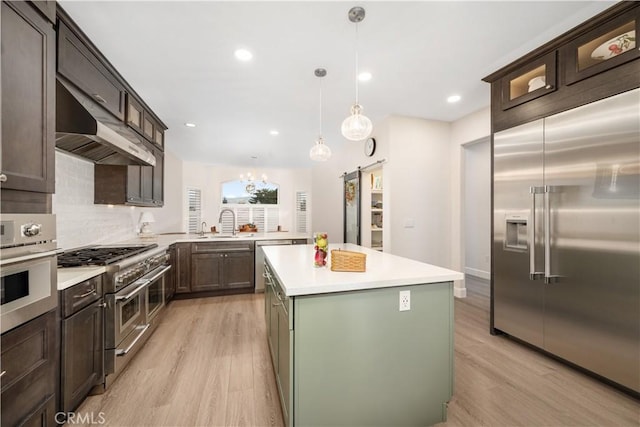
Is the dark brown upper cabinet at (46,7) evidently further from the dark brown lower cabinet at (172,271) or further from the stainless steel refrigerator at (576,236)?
the stainless steel refrigerator at (576,236)

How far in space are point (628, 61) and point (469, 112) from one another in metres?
1.99

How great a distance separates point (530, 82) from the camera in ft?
8.18

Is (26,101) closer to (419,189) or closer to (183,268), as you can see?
(183,268)

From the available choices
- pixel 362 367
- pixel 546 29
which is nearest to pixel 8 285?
pixel 362 367

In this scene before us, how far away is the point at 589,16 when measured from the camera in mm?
2000

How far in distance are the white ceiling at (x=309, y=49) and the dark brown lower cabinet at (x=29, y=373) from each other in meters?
2.03

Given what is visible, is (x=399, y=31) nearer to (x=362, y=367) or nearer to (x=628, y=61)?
(x=628, y=61)

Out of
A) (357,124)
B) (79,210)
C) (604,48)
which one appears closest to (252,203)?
(79,210)

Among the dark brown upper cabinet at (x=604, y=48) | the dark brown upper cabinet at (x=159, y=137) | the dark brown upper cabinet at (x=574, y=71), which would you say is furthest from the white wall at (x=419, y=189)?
the dark brown upper cabinet at (x=159, y=137)

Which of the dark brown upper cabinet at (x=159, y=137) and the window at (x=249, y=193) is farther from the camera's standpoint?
the window at (x=249, y=193)

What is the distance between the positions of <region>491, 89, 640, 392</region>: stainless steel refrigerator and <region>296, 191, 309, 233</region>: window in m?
5.46

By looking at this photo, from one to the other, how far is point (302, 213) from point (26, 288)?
655cm

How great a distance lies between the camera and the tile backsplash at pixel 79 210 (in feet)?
7.88
